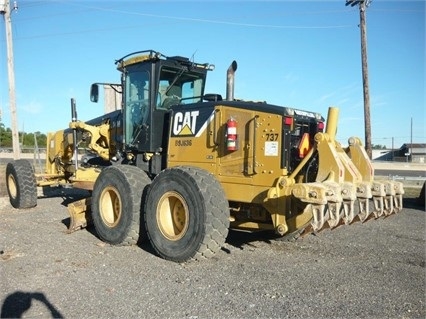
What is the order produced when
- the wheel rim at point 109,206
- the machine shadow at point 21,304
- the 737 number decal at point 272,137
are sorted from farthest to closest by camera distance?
1. the wheel rim at point 109,206
2. the 737 number decal at point 272,137
3. the machine shadow at point 21,304

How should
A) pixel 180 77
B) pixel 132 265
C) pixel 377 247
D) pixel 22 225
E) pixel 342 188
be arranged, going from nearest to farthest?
pixel 342 188, pixel 132 265, pixel 377 247, pixel 180 77, pixel 22 225

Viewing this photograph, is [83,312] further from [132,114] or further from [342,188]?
[132,114]

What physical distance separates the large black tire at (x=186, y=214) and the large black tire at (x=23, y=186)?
16.9ft

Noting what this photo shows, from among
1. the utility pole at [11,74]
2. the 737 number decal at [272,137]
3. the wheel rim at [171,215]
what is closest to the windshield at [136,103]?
the wheel rim at [171,215]

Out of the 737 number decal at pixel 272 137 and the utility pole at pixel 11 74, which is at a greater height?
the utility pole at pixel 11 74

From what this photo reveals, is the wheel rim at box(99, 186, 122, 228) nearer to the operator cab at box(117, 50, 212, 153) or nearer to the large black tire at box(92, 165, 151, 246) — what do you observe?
the large black tire at box(92, 165, 151, 246)

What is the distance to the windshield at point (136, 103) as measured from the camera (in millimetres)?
7406

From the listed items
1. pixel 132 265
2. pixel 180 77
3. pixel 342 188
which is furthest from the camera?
pixel 180 77

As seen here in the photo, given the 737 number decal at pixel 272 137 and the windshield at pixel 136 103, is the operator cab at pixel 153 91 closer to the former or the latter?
the windshield at pixel 136 103

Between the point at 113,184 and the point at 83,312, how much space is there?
3.08m

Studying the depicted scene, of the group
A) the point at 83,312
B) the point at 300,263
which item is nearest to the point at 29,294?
the point at 83,312

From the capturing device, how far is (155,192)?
6.14 metres

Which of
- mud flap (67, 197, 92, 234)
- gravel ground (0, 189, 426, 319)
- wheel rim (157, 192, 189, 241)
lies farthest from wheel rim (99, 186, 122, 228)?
wheel rim (157, 192, 189, 241)

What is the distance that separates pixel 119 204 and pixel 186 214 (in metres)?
1.68
